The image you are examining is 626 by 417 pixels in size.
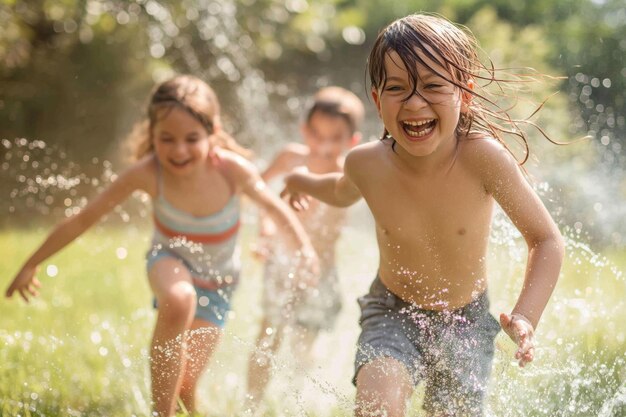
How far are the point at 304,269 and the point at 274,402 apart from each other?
0.62m

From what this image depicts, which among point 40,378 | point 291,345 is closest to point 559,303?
point 291,345

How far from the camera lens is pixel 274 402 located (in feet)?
10.6

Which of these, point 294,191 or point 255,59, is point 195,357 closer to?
point 294,191

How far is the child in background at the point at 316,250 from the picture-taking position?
3830 millimetres

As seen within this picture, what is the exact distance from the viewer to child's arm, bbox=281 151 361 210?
2.70 m

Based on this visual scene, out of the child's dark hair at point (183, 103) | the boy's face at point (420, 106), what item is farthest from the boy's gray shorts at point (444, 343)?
the child's dark hair at point (183, 103)

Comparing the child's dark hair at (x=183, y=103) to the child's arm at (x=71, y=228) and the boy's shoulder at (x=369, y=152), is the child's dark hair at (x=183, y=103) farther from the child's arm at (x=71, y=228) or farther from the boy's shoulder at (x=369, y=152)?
the boy's shoulder at (x=369, y=152)

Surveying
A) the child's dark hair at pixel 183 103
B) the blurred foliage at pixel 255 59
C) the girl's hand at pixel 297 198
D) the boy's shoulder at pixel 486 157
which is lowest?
the blurred foliage at pixel 255 59

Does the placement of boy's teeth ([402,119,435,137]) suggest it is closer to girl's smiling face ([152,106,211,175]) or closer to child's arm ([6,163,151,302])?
girl's smiling face ([152,106,211,175])

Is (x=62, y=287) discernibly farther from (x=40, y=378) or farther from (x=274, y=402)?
(x=274, y=402)

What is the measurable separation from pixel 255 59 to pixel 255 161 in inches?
47.4

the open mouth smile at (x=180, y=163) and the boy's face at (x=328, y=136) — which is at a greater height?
the open mouth smile at (x=180, y=163)

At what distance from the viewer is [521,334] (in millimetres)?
2156

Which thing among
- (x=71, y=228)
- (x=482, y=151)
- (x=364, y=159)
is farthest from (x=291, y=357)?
(x=482, y=151)
